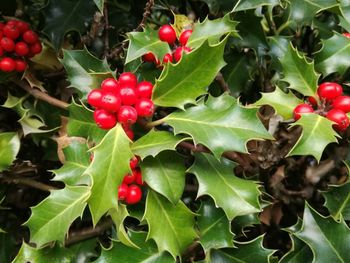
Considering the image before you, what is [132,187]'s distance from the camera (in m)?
1.15

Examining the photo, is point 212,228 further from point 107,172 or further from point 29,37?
point 29,37

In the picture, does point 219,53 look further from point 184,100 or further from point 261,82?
point 261,82

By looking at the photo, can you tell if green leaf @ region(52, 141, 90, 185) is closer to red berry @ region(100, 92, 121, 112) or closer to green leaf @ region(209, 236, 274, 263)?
red berry @ region(100, 92, 121, 112)

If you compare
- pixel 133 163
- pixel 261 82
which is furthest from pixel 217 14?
pixel 133 163

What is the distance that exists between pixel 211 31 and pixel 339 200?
565mm

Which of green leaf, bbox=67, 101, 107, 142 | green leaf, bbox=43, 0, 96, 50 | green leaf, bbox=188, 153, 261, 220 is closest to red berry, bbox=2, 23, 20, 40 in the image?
green leaf, bbox=43, 0, 96, 50

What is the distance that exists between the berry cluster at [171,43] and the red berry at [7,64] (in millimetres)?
397

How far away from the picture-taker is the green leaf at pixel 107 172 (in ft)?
3.33

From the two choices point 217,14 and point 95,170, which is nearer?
point 95,170

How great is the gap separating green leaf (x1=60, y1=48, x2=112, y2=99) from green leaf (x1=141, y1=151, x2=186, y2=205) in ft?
0.87

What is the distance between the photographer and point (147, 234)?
3.93 ft

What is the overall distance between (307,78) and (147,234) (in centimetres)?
55

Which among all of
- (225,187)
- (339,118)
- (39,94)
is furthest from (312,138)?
(39,94)

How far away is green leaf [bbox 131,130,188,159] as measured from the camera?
1067mm
